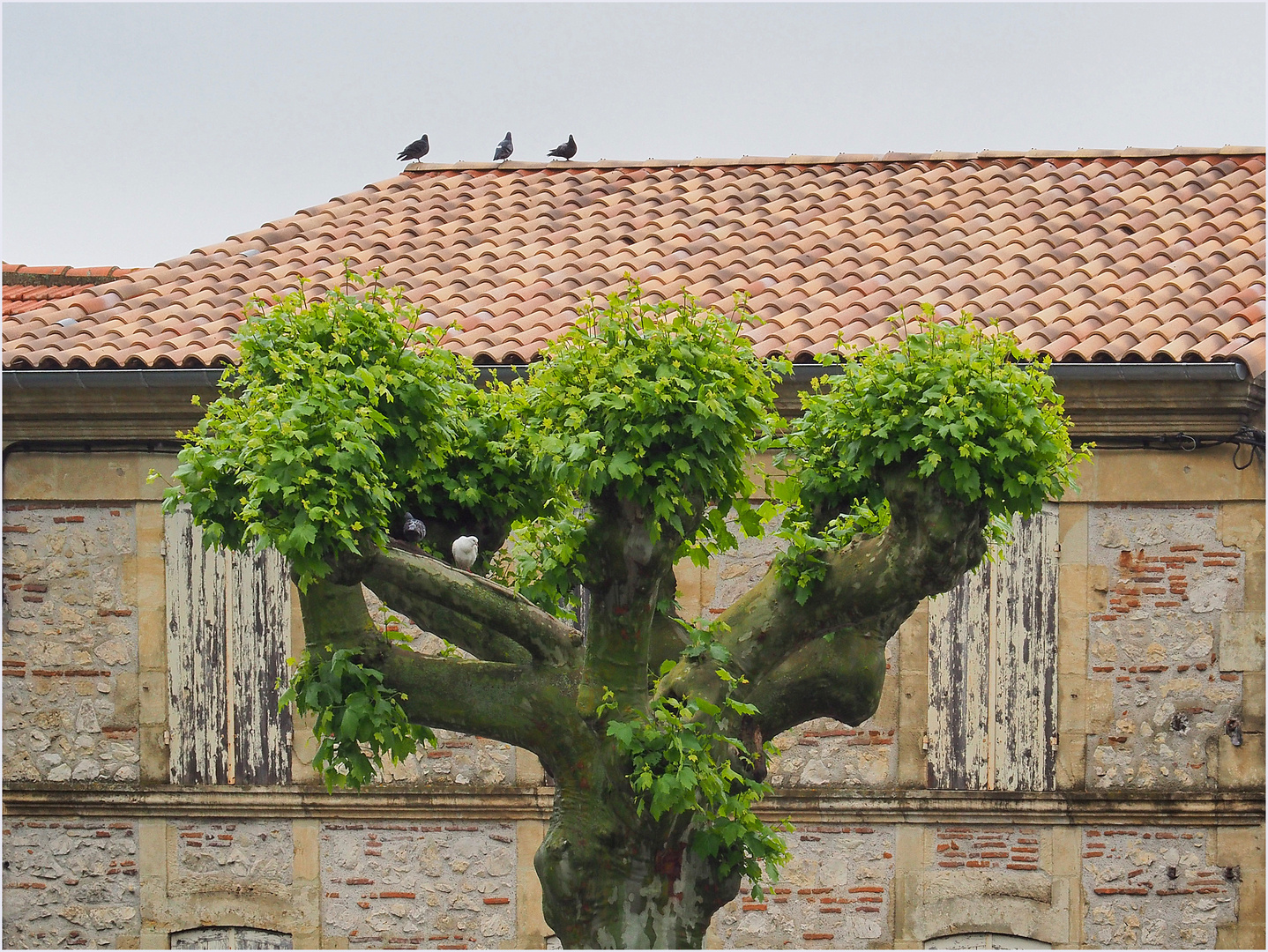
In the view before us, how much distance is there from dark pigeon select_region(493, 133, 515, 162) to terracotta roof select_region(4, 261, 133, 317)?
3.06 meters

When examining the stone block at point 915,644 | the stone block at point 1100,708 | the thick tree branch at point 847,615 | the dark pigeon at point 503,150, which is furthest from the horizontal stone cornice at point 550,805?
the dark pigeon at point 503,150

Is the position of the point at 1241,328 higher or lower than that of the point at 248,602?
higher

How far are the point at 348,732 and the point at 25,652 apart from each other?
4737 mm

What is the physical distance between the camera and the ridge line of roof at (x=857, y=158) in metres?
10.4

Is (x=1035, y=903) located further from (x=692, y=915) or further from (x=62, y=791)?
(x=62, y=791)

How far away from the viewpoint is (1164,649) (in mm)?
8141

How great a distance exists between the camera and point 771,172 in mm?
10828

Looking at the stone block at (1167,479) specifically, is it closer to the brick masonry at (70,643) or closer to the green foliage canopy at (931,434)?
the green foliage canopy at (931,434)

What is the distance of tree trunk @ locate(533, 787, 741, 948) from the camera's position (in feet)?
16.3

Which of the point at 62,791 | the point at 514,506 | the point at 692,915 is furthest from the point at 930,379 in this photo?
the point at 62,791

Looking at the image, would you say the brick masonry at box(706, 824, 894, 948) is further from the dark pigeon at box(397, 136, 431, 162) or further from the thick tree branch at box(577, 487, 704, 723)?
the dark pigeon at box(397, 136, 431, 162)

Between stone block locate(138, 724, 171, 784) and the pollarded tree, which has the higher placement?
the pollarded tree

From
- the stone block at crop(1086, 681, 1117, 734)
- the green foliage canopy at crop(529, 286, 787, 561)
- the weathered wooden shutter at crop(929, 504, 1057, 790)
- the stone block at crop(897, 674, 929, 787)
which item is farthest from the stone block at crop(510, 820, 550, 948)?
the green foliage canopy at crop(529, 286, 787, 561)

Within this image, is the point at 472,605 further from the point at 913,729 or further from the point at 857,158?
the point at 857,158
